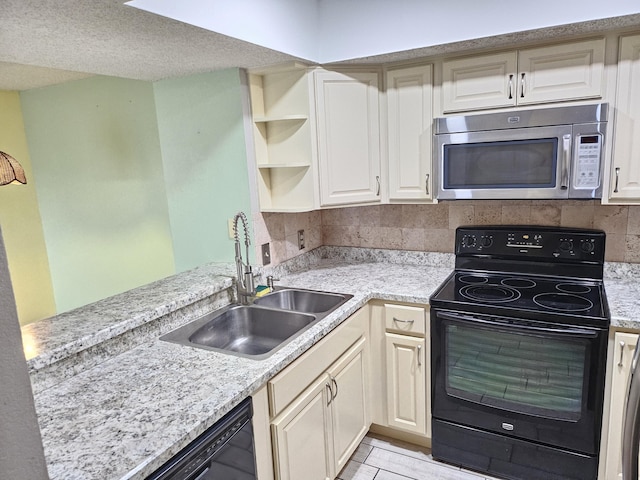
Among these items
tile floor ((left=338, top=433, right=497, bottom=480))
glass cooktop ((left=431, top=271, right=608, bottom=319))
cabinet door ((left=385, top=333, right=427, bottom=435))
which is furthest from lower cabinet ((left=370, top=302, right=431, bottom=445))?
glass cooktop ((left=431, top=271, right=608, bottom=319))

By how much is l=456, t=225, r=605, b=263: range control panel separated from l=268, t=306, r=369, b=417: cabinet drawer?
789 mm

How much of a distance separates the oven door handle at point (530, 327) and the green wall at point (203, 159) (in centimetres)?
120

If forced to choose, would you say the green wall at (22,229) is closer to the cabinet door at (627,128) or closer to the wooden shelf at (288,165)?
the wooden shelf at (288,165)

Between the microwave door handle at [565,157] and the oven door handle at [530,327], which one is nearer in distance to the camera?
the oven door handle at [530,327]

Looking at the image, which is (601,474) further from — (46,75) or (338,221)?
(46,75)

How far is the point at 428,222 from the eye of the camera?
272 cm

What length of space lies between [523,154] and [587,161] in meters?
0.27

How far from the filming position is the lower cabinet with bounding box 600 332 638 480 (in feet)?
5.94

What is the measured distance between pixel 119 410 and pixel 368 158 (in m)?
1.74

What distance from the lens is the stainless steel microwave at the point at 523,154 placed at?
1965mm

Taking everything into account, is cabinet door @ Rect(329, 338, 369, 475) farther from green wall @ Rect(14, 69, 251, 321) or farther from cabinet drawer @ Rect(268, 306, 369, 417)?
green wall @ Rect(14, 69, 251, 321)

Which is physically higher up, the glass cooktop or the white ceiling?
the white ceiling

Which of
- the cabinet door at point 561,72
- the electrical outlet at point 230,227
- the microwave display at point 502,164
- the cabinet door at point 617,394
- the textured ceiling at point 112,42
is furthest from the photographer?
the electrical outlet at point 230,227

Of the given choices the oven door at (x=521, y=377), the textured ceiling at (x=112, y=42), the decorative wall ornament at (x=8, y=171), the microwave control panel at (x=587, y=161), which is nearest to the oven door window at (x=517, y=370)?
the oven door at (x=521, y=377)
